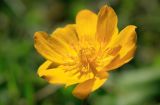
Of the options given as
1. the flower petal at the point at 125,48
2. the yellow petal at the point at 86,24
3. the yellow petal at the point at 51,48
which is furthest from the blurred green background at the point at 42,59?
the flower petal at the point at 125,48

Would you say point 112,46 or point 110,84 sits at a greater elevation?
point 112,46

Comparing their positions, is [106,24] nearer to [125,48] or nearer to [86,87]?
[125,48]

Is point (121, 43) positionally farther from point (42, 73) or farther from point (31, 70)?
point (31, 70)

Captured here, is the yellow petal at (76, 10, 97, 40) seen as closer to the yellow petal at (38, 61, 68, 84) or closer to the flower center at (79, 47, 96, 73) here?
the flower center at (79, 47, 96, 73)

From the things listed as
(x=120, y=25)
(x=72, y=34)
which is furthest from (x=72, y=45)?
(x=120, y=25)

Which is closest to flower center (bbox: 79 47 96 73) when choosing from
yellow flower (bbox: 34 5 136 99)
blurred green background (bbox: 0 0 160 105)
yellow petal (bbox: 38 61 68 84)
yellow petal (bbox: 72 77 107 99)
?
yellow flower (bbox: 34 5 136 99)

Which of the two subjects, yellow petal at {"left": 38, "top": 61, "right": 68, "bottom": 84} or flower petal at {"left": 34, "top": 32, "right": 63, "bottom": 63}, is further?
flower petal at {"left": 34, "top": 32, "right": 63, "bottom": 63}
